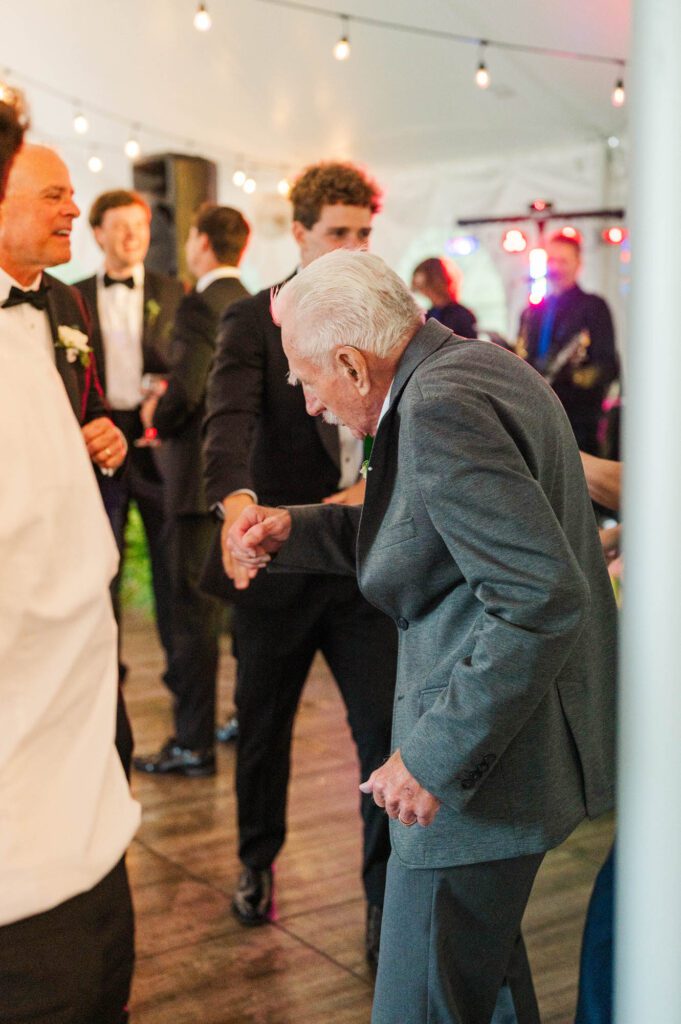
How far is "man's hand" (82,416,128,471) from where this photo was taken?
9.32 ft

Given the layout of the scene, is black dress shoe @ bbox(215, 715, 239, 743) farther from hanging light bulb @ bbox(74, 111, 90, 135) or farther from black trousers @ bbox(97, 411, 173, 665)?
hanging light bulb @ bbox(74, 111, 90, 135)

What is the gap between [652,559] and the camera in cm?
116

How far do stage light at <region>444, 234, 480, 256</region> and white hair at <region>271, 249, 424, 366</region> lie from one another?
9499 millimetres

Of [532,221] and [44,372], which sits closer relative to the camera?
[44,372]

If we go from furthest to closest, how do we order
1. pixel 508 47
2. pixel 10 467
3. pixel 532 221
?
pixel 532 221 < pixel 508 47 < pixel 10 467

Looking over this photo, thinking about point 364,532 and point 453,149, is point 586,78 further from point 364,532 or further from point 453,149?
point 364,532

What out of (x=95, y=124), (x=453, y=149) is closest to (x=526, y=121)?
(x=453, y=149)

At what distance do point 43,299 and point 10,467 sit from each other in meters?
1.39

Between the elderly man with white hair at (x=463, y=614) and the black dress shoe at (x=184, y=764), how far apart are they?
259cm

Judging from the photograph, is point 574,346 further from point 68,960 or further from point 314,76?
point 68,960

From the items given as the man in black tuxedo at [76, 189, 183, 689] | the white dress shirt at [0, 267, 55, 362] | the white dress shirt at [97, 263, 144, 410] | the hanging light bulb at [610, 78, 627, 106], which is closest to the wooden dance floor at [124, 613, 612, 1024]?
the man in black tuxedo at [76, 189, 183, 689]

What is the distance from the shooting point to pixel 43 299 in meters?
2.68

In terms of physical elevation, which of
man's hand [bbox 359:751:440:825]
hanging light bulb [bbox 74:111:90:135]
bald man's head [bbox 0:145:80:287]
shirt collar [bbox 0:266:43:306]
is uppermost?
hanging light bulb [bbox 74:111:90:135]

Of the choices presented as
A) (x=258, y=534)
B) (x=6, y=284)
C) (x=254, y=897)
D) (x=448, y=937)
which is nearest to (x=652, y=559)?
(x=448, y=937)
